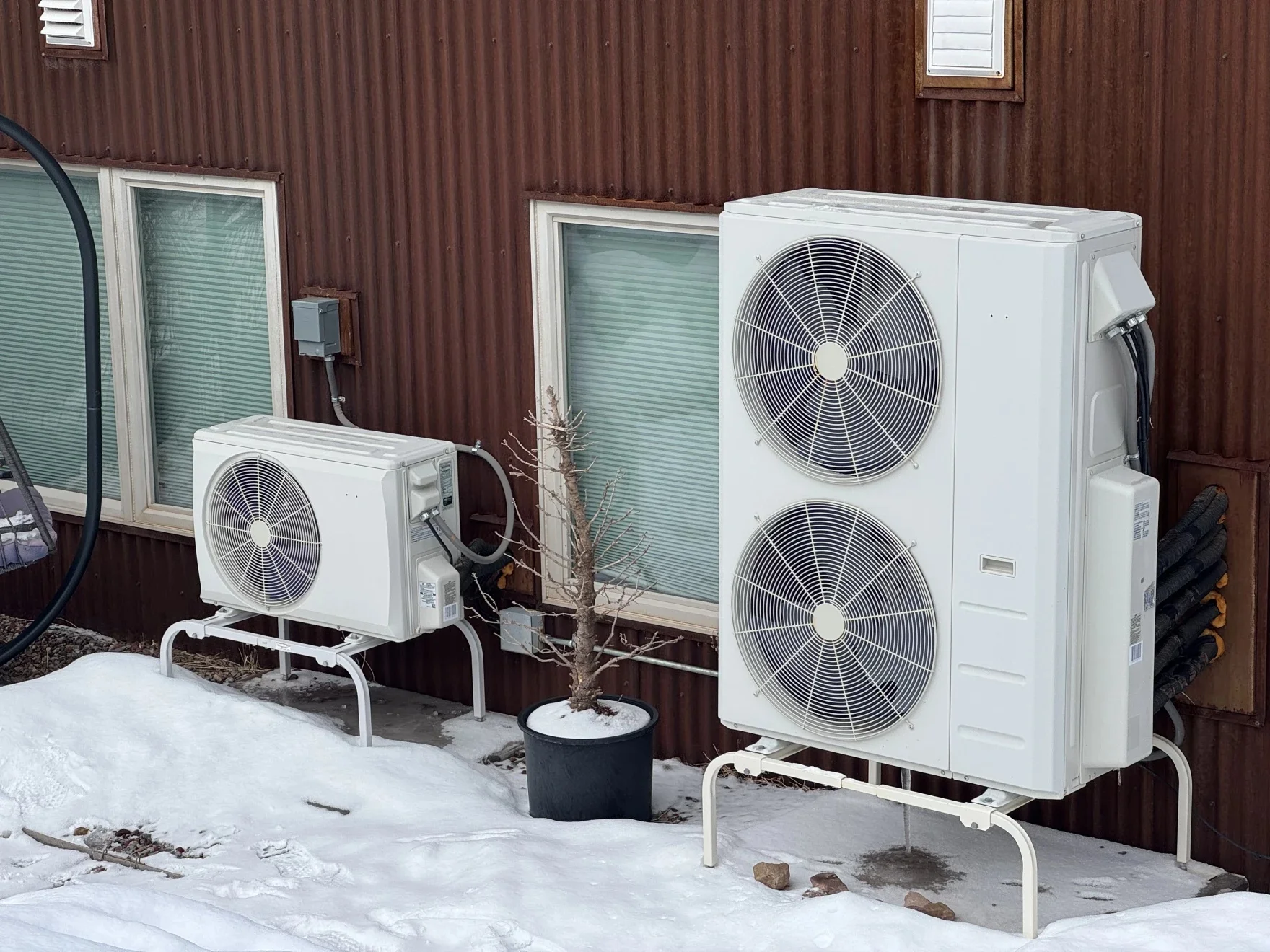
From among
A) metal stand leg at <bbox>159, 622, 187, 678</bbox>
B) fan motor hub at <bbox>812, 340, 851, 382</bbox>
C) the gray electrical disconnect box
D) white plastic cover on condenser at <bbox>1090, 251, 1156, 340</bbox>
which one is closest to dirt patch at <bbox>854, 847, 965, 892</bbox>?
fan motor hub at <bbox>812, 340, 851, 382</bbox>

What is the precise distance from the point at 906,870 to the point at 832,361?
1.71 meters

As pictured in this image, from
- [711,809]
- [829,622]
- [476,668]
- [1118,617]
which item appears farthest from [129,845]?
[1118,617]

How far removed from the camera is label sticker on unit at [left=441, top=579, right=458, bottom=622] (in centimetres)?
719

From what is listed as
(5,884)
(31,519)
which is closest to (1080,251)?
(5,884)

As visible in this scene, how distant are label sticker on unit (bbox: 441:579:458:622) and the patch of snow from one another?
0.76 meters

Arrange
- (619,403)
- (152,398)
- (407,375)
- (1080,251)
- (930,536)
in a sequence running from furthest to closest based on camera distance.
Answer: (152,398) → (407,375) → (619,403) → (930,536) → (1080,251)

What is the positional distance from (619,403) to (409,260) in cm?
110

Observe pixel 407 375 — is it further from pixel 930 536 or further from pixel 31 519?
pixel 930 536

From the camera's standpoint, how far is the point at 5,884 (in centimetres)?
618

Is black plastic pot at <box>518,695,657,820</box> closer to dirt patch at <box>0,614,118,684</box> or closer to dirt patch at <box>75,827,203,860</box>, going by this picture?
dirt patch at <box>75,827,203,860</box>

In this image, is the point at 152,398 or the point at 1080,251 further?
the point at 152,398

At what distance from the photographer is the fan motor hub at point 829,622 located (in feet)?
18.3

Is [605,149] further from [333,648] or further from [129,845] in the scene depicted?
[129,845]

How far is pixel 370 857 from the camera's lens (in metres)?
6.18
